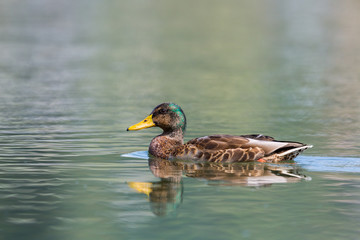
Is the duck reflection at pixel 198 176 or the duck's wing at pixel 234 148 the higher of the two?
the duck's wing at pixel 234 148

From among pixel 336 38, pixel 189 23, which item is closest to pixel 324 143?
pixel 336 38

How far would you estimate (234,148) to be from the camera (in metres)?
12.3

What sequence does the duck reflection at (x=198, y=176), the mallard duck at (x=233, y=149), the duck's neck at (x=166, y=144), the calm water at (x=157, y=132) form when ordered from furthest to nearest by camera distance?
the duck's neck at (x=166, y=144) → the mallard duck at (x=233, y=149) → the duck reflection at (x=198, y=176) → the calm water at (x=157, y=132)

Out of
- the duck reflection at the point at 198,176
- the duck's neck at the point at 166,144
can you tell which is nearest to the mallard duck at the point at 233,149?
the duck's neck at the point at 166,144

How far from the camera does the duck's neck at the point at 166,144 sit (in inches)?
507

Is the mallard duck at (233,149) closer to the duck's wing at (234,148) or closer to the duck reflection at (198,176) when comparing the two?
the duck's wing at (234,148)

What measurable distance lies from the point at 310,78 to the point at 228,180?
15803mm

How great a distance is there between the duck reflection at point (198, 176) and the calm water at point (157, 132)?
0.10ft

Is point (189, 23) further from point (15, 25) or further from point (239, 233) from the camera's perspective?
point (239, 233)

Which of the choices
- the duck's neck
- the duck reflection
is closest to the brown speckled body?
the duck reflection

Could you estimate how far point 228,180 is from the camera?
11.0m

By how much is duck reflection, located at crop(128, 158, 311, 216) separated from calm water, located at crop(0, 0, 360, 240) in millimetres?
29

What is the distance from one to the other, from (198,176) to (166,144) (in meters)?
1.86

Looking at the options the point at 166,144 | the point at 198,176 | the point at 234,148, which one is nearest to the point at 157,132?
the point at 166,144
